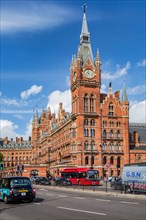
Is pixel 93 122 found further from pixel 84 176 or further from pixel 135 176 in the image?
pixel 135 176

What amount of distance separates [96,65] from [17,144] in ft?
361

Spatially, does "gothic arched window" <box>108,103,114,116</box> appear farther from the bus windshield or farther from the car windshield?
the car windshield

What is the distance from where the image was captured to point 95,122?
301 ft

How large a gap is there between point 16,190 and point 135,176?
15854 millimetres

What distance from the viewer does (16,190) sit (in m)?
22.2

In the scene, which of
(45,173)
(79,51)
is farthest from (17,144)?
(79,51)

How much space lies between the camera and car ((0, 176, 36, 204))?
22.1 m

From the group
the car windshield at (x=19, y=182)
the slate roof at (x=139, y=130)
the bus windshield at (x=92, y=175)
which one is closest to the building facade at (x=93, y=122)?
the slate roof at (x=139, y=130)

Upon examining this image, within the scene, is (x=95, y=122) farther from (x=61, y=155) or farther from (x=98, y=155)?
(x=61, y=155)

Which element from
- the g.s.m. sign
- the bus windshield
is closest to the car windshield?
the g.s.m. sign

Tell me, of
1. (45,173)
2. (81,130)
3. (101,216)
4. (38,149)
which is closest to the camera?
(101,216)

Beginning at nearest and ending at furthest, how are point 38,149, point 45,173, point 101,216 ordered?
point 101,216 < point 45,173 < point 38,149

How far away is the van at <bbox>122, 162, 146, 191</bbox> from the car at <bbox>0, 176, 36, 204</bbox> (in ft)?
40.4

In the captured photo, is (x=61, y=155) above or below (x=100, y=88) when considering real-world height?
below
